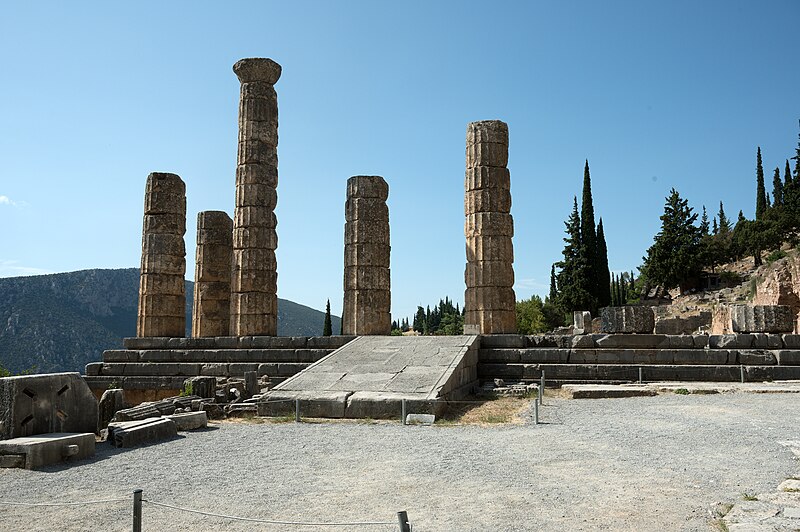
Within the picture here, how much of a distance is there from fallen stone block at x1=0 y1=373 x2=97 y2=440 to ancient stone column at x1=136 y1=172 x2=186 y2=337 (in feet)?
32.6

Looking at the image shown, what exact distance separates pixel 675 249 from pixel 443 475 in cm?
5188

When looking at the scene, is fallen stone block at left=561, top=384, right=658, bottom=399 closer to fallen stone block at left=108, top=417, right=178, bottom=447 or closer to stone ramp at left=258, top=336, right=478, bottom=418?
stone ramp at left=258, top=336, right=478, bottom=418

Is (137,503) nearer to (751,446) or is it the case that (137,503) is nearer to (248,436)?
(248,436)

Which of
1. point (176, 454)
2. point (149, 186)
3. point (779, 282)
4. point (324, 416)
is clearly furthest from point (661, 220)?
point (176, 454)

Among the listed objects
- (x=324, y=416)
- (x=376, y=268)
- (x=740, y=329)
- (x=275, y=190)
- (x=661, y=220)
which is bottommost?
(x=324, y=416)

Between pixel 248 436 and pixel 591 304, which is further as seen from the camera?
pixel 591 304

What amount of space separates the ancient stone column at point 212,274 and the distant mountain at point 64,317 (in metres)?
61.5

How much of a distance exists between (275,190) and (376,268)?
4.09 meters

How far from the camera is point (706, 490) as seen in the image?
5.27 meters

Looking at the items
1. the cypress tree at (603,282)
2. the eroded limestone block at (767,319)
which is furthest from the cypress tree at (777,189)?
the eroded limestone block at (767,319)

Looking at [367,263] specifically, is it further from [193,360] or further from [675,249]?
[675,249]

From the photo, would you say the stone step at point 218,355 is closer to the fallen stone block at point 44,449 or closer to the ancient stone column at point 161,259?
the ancient stone column at point 161,259

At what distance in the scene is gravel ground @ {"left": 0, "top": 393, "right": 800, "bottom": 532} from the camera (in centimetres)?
486

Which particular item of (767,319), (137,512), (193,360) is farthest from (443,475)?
(193,360)
